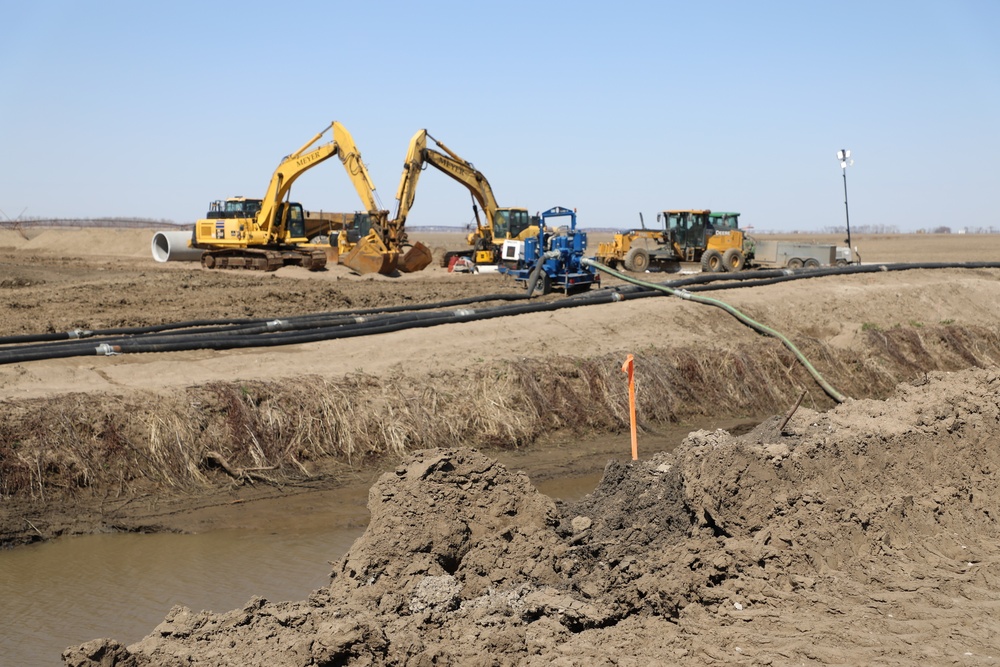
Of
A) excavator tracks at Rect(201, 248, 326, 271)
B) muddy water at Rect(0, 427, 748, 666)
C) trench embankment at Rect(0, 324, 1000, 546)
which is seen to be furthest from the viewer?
excavator tracks at Rect(201, 248, 326, 271)

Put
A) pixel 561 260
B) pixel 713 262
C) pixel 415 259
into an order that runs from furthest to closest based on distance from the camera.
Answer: pixel 415 259, pixel 713 262, pixel 561 260

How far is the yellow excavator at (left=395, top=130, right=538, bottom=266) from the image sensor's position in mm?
31859

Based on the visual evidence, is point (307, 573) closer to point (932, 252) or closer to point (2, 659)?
point (2, 659)

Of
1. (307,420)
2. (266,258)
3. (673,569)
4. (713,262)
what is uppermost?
(266,258)

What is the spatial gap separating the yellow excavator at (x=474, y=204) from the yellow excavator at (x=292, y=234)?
3.28 feet

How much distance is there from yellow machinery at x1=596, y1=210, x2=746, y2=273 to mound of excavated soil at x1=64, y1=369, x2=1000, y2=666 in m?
25.2

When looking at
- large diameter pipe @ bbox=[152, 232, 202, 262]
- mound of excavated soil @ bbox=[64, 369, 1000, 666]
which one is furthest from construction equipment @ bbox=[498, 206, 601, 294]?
large diameter pipe @ bbox=[152, 232, 202, 262]

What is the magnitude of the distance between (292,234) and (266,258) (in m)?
1.99

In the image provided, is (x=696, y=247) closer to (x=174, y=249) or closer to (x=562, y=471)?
(x=174, y=249)

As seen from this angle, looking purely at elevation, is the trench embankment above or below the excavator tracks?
below

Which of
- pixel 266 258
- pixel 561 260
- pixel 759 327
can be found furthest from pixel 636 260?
pixel 759 327

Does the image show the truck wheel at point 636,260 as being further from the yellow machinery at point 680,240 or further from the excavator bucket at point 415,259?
the excavator bucket at point 415,259

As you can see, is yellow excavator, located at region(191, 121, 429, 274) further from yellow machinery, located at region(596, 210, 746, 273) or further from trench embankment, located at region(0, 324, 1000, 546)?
trench embankment, located at region(0, 324, 1000, 546)

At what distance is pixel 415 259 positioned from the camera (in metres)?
34.1
